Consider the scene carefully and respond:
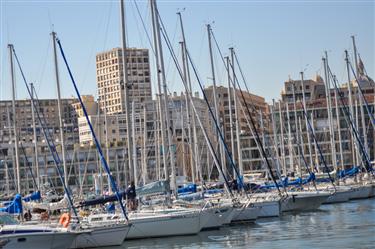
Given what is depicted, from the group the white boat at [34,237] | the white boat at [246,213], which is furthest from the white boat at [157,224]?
the white boat at [246,213]

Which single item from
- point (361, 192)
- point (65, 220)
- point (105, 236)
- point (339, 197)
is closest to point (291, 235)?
point (105, 236)

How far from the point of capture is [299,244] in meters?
46.6

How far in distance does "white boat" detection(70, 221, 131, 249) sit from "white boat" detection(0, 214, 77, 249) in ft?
4.76

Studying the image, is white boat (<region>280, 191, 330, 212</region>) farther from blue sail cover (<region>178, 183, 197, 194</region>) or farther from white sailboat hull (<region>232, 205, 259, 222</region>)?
blue sail cover (<region>178, 183, 197, 194</region>)

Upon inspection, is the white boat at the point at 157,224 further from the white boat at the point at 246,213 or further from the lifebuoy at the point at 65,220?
the white boat at the point at 246,213

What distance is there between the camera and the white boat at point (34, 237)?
1681 inches

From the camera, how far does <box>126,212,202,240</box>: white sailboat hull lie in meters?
50.3

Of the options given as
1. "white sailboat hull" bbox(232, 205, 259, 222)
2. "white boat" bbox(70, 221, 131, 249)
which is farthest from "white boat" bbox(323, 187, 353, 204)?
"white boat" bbox(70, 221, 131, 249)

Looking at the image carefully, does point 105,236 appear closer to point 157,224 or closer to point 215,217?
point 157,224

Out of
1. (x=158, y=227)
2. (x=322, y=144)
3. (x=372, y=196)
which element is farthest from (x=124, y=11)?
(x=322, y=144)

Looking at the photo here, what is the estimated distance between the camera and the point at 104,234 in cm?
4616

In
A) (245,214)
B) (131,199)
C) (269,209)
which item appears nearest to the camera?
(131,199)

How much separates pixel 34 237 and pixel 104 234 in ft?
14.3

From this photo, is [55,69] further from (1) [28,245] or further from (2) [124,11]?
(1) [28,245]
